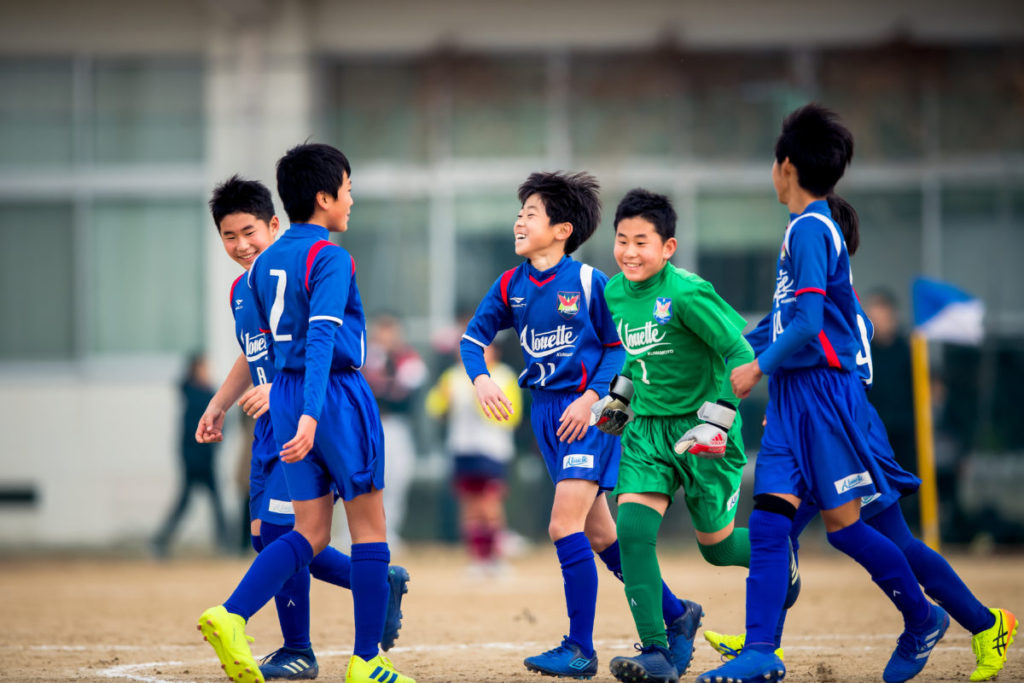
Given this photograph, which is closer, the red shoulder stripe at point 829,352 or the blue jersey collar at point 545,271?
the red shoulder stripe at point 829,352

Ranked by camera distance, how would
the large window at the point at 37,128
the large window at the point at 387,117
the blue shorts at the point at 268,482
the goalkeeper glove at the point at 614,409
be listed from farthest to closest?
the large window at the point at 37,128
the large window at the point at 387,117
the blue shorts at the point at 268,482
the goalkeeper glove at the point at 614,409

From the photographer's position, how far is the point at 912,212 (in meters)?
12.1

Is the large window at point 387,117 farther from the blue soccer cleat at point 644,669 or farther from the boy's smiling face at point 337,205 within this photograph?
the blue soccer cleat at point 644,669

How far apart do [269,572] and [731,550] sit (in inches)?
71.5

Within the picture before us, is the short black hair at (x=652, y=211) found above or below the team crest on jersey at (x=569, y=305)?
above

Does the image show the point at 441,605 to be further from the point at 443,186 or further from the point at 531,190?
the point at 443,186

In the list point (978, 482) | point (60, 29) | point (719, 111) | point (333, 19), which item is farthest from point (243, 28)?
point (978, 482)

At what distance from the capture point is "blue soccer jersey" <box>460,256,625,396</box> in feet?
16.1

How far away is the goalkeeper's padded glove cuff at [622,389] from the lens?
15.8 feet

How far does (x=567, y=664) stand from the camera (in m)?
4.74

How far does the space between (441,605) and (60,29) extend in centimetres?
791

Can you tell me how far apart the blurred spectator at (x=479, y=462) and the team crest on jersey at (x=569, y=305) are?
552cm

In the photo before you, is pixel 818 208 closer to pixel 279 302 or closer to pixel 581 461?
pixel 581 461

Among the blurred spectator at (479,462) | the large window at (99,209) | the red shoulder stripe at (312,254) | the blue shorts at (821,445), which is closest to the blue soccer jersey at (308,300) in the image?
the red shoulder stripe at (312,254)
